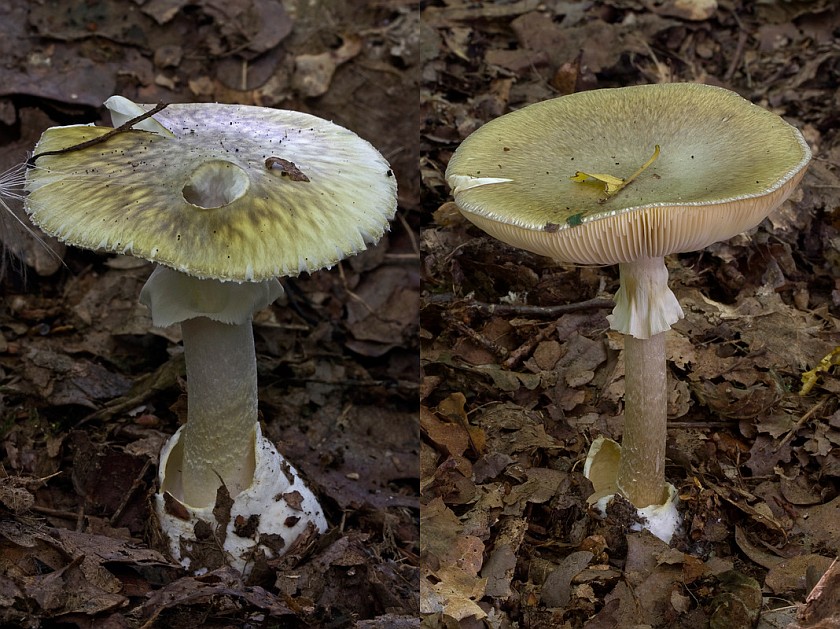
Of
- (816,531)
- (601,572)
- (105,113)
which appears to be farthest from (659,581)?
(105,113)

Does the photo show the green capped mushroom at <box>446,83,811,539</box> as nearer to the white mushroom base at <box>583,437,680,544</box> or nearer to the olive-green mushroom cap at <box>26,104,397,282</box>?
the white mushroom base at <box>583,437,680,544</box>

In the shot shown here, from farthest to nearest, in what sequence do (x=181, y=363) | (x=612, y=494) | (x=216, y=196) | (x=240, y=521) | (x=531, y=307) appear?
(x=531, y=307) → (x=181, y=363) → (x=612, y=494) → (x=240, y=521) → (x=216, y=196)

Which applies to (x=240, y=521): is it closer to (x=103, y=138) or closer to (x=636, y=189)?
(x=103, y=138)

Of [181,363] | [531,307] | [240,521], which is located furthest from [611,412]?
[181,363]

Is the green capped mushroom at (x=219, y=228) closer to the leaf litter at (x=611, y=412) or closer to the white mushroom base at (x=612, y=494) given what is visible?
the leaf litter at (x=611, y=412)

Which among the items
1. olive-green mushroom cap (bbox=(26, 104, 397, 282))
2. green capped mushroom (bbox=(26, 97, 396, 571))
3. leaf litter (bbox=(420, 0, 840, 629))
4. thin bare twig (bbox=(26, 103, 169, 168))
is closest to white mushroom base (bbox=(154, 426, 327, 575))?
green capped mushroom (bbox=(26, 97, 396, 571))

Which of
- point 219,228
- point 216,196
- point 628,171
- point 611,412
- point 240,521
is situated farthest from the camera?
point 611,412
